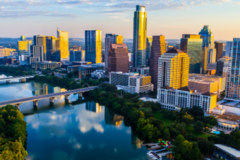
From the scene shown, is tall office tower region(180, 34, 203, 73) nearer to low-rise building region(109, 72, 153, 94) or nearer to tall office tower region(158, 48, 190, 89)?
low-rise building region(109, 72, 153, 94)

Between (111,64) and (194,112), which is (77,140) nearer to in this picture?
(194,112)

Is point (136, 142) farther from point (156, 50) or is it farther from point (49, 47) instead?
point (49, 47)

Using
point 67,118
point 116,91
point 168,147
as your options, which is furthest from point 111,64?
point 168,147

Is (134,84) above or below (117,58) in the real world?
below

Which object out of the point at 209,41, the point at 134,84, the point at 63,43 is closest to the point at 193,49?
the point at 209,41

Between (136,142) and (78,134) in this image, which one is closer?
(136,142)

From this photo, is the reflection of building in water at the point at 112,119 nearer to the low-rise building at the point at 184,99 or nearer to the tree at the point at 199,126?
the low-rise building at the point at 184,99
